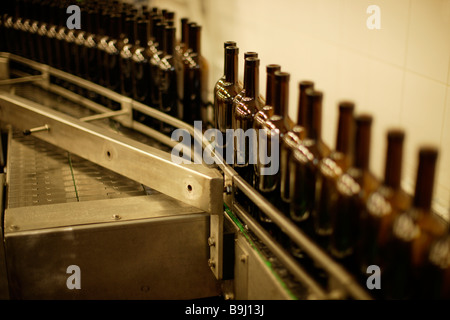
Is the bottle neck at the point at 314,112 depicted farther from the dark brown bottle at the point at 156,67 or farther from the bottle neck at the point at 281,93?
the dark brown bottle at the point at 156,67

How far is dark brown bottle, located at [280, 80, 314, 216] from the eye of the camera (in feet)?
2.85

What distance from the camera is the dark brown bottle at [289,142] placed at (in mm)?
868

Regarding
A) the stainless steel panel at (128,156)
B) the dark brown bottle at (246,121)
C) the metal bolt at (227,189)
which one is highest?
the dark brown bottle at (246,121)

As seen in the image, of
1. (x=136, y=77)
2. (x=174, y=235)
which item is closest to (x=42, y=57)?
(x=136, y=77)

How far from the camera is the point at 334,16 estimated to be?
1236mm

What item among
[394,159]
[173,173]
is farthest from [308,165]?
[173,173]

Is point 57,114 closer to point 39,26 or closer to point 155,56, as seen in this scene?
point 155,56

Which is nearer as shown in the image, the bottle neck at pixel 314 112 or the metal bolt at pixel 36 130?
the bottle neck at pixel 314 112

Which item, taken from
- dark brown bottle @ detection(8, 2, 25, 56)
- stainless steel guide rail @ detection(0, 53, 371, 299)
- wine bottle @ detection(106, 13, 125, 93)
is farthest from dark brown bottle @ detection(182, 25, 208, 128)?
dark brown bottle @ detection(8, 2, 25, 56)

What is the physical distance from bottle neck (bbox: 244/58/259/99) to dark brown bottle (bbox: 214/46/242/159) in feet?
0.30

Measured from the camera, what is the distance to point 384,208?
741 millimetres

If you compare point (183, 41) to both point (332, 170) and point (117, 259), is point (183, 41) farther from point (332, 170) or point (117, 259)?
point (332, 170)

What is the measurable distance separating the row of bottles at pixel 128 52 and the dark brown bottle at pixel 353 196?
0.83 meters

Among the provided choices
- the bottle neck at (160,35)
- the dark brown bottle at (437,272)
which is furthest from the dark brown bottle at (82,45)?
the dark brown bottle at (437,272)
